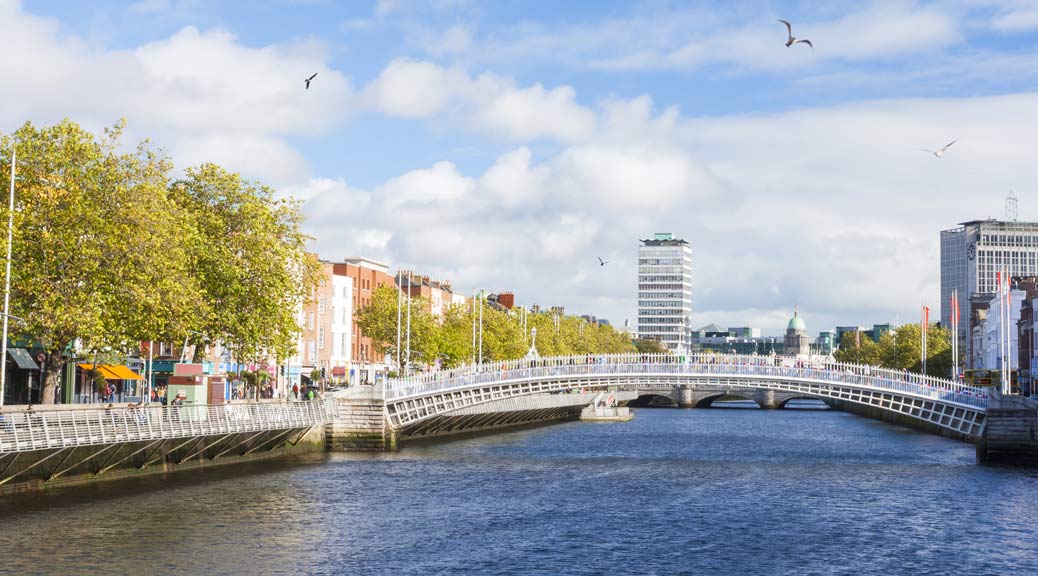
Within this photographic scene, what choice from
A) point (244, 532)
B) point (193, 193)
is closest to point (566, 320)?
point (193, 193)

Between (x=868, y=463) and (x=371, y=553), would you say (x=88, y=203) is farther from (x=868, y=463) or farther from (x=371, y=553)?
(x=868, y=463)

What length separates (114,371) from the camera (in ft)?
239

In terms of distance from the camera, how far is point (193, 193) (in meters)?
65.0

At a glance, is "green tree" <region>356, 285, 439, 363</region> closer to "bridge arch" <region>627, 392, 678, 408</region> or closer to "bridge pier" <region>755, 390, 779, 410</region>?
"bridge arch" <region>627, 392, 678, 408</region>

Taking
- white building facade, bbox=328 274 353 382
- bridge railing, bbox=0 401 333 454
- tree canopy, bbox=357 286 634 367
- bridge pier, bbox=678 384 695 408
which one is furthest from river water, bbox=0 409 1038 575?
bridge pier, bbox=678 384 695 408

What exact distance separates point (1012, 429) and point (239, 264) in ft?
127

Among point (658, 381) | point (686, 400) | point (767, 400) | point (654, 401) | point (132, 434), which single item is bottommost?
point (654, 401)

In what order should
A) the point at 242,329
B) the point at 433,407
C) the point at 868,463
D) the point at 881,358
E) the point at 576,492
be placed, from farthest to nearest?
1. the point at 881,358
2. the point at 433,407
3. the point at 868,463
4. the point at 242,329
5. the point at 576,492

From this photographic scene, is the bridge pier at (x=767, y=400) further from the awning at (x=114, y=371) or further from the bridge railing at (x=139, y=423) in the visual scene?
the bridge railing at (x=139, y=423)

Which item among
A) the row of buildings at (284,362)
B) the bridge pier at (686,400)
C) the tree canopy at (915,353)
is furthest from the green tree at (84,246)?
the bridge pier at (686,400)

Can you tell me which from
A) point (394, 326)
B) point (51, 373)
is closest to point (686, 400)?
point (394, 326)

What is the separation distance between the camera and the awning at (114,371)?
232 ft

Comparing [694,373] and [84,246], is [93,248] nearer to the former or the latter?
[84,246]

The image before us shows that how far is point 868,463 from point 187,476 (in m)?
36.5
